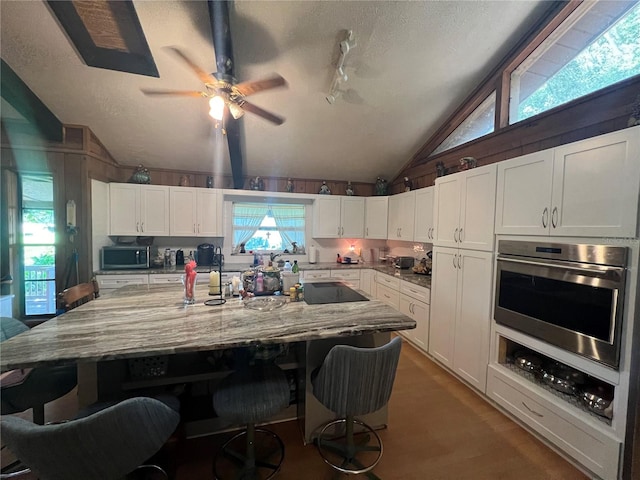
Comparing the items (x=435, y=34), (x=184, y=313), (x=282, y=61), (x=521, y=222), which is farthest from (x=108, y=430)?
(x=435, y=34)

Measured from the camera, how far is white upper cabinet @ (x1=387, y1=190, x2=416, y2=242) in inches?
153

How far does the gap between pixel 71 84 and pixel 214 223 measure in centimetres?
208

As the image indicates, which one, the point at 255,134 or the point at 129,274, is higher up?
the point at 255,134

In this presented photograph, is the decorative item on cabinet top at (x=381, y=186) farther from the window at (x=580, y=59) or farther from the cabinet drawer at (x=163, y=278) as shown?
the cabinet drawer at (x=163, y=278)

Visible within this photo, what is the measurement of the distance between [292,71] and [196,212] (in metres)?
2.39

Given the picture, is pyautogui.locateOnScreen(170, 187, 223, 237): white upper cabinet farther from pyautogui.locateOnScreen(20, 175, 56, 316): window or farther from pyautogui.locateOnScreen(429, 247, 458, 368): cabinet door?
pyautogui.locateOnScreen(429, 247, 458, 368): cabinet door

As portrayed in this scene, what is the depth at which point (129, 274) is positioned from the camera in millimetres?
3387

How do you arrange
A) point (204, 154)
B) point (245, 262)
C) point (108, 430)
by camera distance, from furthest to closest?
point (245, 262) < point (204, 154) < point (108, 430)

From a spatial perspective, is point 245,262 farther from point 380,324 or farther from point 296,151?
point 380,324

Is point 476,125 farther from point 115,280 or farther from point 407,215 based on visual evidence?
point 115,280

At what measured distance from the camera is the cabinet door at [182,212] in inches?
150

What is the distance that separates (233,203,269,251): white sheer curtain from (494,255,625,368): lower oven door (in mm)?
3507

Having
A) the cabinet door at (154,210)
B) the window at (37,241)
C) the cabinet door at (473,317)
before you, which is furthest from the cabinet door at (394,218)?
the window at (37,241)

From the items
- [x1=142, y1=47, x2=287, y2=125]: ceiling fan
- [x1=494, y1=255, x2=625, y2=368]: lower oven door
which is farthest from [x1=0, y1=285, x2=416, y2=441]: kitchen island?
[x1=142, y1=47, x2=287, y2=125]: ceiling fan
